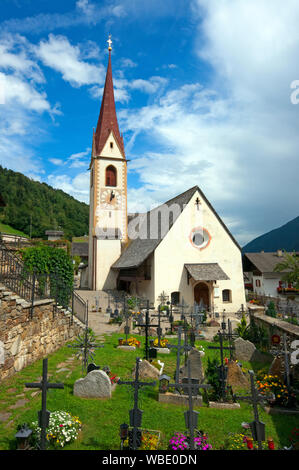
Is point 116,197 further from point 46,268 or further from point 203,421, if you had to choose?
point 203,421

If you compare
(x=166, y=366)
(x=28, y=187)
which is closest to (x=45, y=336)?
(x=166, y=366)

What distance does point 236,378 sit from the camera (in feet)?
28.6

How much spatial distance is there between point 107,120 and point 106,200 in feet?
37.9

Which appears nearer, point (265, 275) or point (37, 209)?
point (265, 275)

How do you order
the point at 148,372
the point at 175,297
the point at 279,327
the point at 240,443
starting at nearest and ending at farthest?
the point at 240,443
the point at 148,372
the point at 279,327
the point at 175,297

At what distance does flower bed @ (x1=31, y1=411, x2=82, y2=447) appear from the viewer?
5.14 metres

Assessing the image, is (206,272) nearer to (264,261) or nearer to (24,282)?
(24,282)

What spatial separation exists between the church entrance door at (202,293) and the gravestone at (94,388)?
18544 millimetres

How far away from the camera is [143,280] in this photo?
85.6 feet

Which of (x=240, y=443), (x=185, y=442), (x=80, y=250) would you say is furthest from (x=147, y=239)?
(x=80, y=250)

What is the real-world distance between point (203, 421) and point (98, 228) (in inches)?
A: 1138

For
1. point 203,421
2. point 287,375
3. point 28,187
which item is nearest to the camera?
point 203,421

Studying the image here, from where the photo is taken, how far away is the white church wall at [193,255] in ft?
79.2
